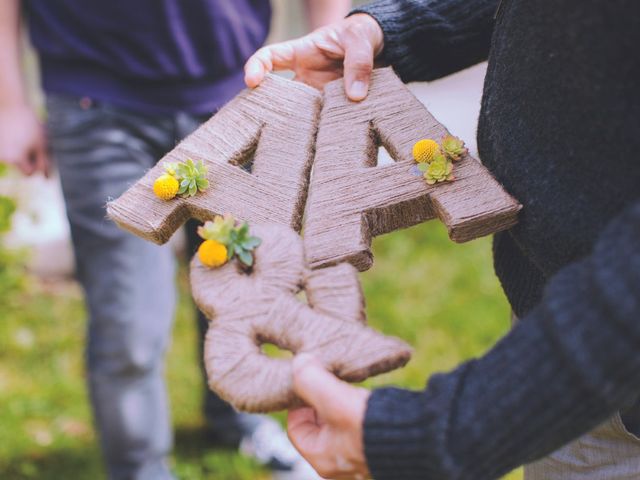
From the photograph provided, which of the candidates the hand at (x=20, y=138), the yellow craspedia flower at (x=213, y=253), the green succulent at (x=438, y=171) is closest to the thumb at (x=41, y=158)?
the hand at (x=20, y=138)

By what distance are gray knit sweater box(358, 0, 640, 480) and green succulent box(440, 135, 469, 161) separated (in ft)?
0.16

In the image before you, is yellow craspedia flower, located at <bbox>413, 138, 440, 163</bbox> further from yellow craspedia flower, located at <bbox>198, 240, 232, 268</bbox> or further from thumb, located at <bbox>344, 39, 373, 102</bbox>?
yellow craspedia flower, located at <bbox>198, 240, 232, 268</bbox>

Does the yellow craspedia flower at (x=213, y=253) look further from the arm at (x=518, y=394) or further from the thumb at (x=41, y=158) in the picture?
the thumb at (x=41, y=158)

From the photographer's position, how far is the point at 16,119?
1687 millimetres

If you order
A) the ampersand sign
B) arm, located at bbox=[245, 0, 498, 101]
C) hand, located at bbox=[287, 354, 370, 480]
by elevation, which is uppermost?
arm, located at bbox=[245, 0, 498, 101]

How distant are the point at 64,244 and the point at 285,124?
1.93m

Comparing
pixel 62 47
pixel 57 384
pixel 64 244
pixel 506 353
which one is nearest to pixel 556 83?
pixel 506 353

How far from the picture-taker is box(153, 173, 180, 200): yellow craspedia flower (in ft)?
3.34

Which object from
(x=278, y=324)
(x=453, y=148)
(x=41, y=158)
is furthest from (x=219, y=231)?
(x=41, y=158)

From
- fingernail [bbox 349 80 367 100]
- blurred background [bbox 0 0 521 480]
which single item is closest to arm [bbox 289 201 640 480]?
fingernail [bbox 349 80 367 100]

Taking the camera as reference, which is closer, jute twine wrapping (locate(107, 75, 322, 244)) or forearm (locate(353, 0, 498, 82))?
jute twine wrapping (locate(107, 75, 322, 244))

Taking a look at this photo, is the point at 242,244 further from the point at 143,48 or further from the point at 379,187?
the point at 143,48

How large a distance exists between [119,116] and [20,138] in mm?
300

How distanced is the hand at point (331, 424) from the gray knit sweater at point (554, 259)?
0.06 feet
